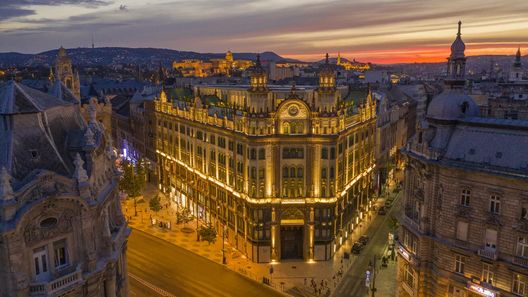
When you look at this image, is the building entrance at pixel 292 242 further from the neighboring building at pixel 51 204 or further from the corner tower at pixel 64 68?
the corner tower at pixel 64 68

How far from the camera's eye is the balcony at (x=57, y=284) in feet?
117

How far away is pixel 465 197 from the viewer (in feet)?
176

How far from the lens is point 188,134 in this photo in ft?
355

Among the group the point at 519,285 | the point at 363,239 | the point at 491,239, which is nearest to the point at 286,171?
the point at 363,239

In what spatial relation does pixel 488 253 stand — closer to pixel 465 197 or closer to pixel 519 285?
pixel 519 285

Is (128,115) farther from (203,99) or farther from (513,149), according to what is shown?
(513,149)

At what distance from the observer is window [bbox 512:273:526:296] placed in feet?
163

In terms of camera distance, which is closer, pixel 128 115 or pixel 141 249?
pixel 141 249

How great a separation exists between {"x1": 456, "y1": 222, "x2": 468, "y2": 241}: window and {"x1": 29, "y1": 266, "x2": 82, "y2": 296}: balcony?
42.4 m

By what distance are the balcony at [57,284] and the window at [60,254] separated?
0.80 meters

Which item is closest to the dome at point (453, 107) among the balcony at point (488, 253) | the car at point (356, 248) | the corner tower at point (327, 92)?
the balcony at point (488, 253)

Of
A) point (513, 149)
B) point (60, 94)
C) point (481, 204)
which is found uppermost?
point (60, 94)

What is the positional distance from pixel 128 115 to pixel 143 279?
9301 cm

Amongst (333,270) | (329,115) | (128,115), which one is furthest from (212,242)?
(128,115)
